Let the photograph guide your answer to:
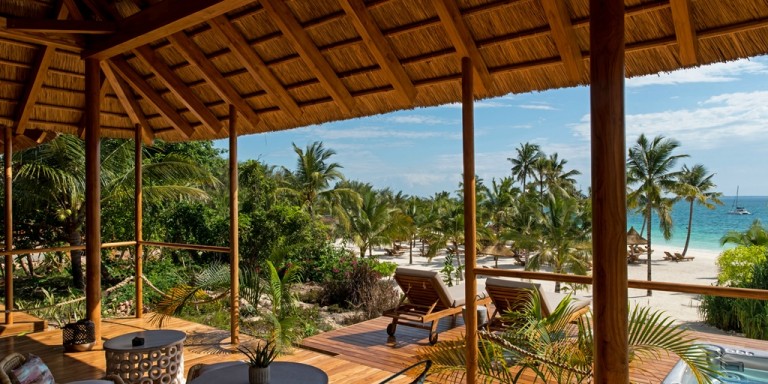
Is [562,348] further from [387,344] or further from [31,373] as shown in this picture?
[387,344]

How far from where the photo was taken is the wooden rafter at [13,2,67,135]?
5.17 meters

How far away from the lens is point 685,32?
297 cm

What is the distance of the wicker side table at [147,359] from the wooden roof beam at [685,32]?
12.9 ft

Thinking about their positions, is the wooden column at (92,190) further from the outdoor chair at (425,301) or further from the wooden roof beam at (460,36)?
the outdoor chair at (425,301)

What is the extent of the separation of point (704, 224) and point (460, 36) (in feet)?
186

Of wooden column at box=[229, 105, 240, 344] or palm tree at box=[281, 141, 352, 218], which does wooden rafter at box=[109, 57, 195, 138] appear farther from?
palm tree at box=[281, 141, 352, 218]

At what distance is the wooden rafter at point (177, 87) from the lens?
525 cm

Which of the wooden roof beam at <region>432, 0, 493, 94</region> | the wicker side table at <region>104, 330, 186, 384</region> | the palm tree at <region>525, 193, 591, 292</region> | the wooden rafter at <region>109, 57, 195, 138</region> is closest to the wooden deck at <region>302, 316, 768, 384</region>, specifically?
the wicker side table at <region>104, 330, 186, 384</region>

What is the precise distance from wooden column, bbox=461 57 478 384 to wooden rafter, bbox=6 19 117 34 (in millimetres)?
3175

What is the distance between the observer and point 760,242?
1792 centimetres

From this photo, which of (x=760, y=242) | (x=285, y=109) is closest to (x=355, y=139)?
(x=760, y=242)

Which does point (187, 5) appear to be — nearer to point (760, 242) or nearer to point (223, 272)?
point (223, 272)

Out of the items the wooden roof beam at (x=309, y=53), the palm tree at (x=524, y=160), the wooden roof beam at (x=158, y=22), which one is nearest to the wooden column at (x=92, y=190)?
the wooden roof beam at (x=158, y=22)

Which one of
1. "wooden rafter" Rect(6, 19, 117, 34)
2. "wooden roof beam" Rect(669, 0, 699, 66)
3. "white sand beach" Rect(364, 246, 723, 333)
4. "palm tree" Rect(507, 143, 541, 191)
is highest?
"palm tree" Rect(507, 143, 541, 191)
